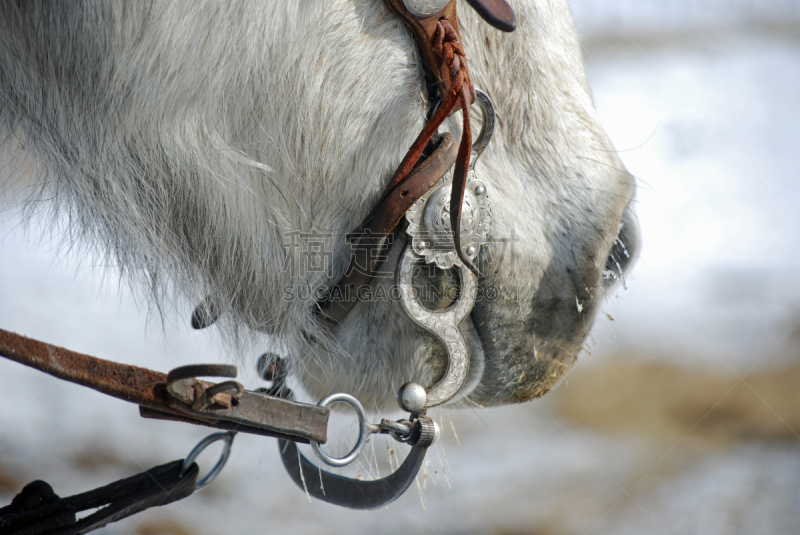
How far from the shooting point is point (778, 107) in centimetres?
274

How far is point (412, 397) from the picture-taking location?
0.51 meters

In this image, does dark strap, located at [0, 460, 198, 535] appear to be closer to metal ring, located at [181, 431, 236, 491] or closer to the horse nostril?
metal ring, located at [181, 431, 236, 491]

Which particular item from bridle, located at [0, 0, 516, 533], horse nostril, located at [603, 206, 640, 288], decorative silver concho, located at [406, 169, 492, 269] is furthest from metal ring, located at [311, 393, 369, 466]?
horse nostril, located at [603, 206, 640, 288]

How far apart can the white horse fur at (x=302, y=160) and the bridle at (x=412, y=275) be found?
15 mm

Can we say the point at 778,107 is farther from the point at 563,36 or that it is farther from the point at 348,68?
the point at 348,68

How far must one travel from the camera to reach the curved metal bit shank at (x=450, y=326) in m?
0.51

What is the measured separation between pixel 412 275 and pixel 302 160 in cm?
13

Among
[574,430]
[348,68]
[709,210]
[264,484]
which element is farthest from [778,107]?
[348,68]

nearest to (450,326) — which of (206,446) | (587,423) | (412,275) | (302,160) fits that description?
(412,275)

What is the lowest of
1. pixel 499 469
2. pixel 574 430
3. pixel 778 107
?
pixel 574 430

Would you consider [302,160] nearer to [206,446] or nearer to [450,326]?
[450,326]

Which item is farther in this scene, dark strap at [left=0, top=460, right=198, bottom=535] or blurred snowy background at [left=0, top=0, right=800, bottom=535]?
blurred snowy background at [left=0, top=0, right=800, bottom=535]

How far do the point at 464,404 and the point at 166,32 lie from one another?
0.42 m

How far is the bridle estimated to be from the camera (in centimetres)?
42
